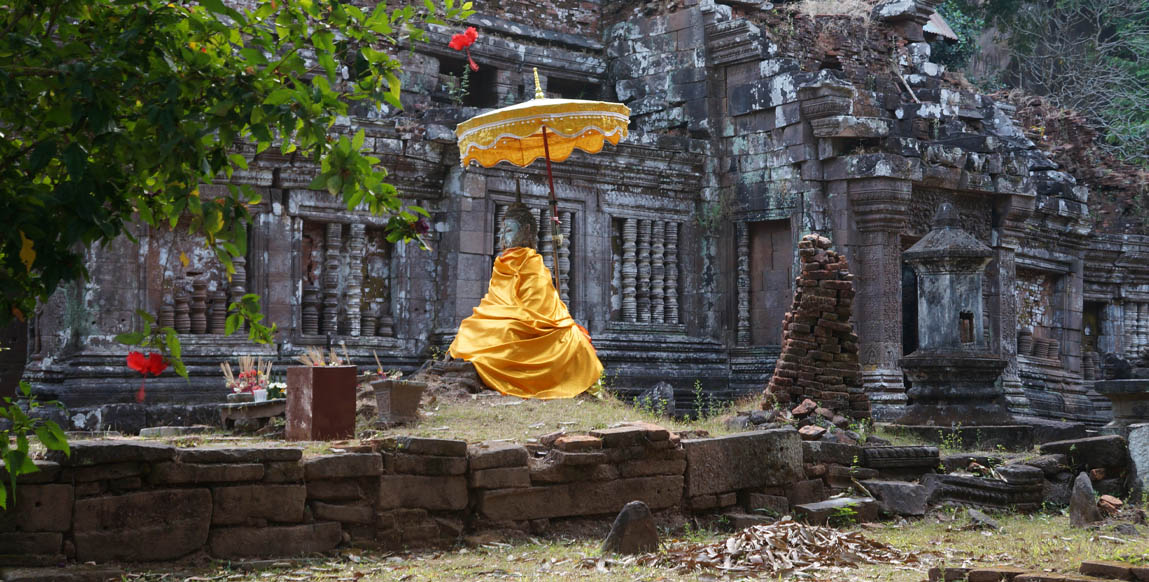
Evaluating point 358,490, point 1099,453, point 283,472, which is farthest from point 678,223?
point 283,472

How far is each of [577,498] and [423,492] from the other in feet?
3.76

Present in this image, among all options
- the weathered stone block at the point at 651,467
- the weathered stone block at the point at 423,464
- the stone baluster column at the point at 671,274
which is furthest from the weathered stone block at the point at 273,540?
the stone baluster column at the point at 671,274

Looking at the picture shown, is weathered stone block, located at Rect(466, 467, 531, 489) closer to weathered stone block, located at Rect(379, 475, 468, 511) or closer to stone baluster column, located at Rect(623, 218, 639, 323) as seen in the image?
weathered stone block, located at Rect(379, 475, 468, 511)

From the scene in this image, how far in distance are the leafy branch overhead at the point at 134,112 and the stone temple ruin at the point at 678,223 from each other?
7580 millimetres

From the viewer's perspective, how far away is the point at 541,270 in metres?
12.3

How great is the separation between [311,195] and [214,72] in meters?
8.54

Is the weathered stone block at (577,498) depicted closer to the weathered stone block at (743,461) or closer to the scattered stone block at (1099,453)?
the weathered stone block at (743,461)

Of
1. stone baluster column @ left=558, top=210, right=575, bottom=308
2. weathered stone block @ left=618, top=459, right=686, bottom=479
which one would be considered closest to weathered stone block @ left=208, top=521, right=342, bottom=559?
weathered stone block @ left=618, top=459, right=686, bottom=479

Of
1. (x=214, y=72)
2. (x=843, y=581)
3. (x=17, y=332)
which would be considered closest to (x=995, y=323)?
(x=843, y=581)

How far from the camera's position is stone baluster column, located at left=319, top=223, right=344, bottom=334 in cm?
1359

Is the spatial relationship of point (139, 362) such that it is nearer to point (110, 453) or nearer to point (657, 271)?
point (110, 453)

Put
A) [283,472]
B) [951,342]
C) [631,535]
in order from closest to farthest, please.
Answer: [283,472] → [631,535] → [951,342]

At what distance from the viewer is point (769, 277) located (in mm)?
15562

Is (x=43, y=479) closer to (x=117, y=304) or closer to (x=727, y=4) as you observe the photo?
(x=117, y=304)
